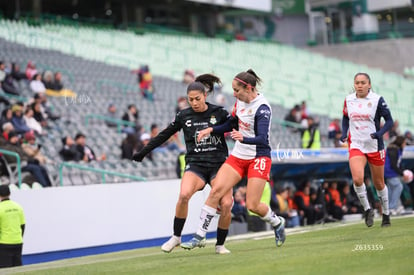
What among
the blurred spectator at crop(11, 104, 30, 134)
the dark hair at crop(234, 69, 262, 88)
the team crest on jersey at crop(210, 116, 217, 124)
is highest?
the dark hair at crop(234, 69, 262, 88)

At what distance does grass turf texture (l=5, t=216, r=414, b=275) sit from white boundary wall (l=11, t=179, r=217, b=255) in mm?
5235

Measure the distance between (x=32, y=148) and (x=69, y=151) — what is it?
143 centimetres

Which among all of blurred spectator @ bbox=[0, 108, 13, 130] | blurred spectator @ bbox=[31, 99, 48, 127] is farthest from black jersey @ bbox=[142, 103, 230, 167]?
blurred spectator @ bbox=[31, 99, 48, 127]

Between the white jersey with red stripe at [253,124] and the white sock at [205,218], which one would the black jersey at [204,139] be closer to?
the white jersey with red stripe at [253,124]

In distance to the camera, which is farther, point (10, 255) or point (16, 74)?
point (16, 74)

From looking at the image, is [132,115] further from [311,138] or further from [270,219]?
[270,219]

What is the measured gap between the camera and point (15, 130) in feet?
64.7

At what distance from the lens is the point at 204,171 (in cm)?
1118

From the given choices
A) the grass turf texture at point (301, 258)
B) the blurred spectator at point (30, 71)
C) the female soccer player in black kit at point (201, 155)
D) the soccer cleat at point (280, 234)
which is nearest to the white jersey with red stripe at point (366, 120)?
the grass turf texture at point (301, 258)

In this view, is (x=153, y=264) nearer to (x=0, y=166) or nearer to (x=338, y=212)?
(x=0, y=166)

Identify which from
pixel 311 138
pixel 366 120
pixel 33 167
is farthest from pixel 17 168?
pixel 311 138

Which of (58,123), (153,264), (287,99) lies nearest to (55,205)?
(58,123)

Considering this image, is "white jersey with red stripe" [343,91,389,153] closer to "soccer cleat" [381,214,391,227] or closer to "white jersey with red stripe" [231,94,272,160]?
"soccer cleat" [381,214,391,227]

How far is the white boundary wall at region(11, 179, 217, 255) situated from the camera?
16859 mm
